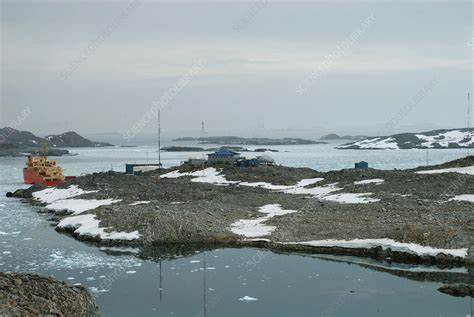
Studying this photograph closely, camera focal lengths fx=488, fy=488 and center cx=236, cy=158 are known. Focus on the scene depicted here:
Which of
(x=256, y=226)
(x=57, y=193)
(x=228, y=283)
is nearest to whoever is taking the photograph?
(x=228, y=283)

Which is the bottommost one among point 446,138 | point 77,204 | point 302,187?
point 77,204

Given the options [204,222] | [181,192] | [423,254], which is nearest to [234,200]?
[181,192]

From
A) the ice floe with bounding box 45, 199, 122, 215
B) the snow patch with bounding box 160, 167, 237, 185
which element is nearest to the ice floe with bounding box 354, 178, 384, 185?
the snow patch with bounding box 160, 167, 237, 185

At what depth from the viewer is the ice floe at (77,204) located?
32.2 m

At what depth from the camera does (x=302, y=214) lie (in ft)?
84.3

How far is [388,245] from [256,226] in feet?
22.9

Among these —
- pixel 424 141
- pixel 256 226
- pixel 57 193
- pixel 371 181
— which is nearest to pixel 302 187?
pixel 371 181

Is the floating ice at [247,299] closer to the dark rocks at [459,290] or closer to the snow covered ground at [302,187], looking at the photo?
the dark rocks at [459,290]

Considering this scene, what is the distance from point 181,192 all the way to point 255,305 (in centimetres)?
2181

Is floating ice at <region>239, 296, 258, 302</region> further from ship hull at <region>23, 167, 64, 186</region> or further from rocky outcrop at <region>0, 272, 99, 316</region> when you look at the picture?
ship hull at <region>23, 167, 64, 186</region>

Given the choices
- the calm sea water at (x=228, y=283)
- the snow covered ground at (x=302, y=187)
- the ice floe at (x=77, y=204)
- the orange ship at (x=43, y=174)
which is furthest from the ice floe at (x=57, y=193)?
the calm sea water at (x=228, y=283)

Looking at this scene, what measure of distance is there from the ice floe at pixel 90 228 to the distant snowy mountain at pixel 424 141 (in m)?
139

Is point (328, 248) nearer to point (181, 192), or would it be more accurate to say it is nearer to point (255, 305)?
point (255, 305)

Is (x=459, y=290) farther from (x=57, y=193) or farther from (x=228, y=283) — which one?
(x=57, y=193)
